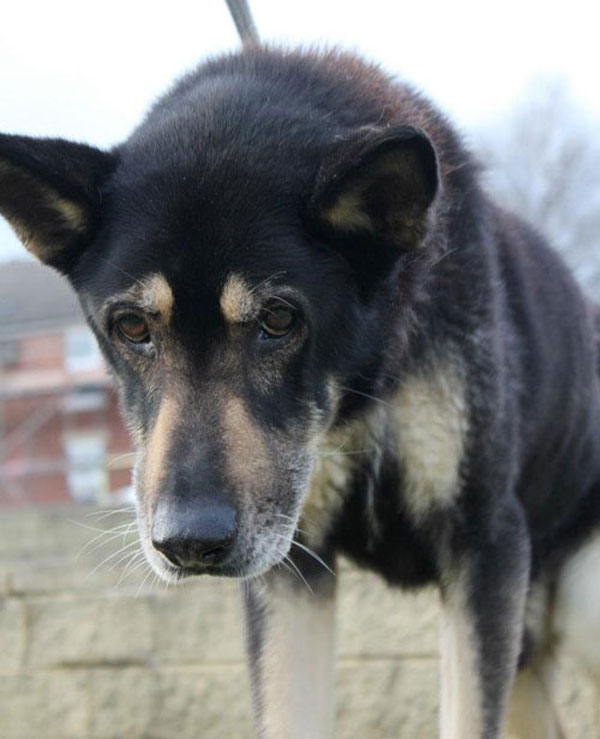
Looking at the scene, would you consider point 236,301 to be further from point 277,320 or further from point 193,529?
point 193,529

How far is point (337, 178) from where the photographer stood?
8.04 feet

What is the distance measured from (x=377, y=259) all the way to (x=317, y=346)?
0.80 ft

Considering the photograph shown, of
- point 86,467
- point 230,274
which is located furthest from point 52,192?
point 86,467

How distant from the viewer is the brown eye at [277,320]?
2.46 m

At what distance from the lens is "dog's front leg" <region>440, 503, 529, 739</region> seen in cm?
289

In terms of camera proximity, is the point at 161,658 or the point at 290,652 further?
the point at 161,658

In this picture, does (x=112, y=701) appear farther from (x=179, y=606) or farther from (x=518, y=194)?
(x=518, y=194)

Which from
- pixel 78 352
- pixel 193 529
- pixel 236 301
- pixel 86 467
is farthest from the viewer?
pixel 78 352

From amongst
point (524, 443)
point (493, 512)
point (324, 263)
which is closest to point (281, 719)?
point (493, 512)

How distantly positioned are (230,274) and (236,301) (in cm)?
6

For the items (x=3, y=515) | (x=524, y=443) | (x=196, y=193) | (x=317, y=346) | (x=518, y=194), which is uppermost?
(x=196, y=193)

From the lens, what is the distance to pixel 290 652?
3.05 meters

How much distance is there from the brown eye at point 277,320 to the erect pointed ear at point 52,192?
477 mm

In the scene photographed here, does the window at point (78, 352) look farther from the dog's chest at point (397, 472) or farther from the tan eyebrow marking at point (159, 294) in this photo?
the tan eyebrow marking at point (159, 294)
